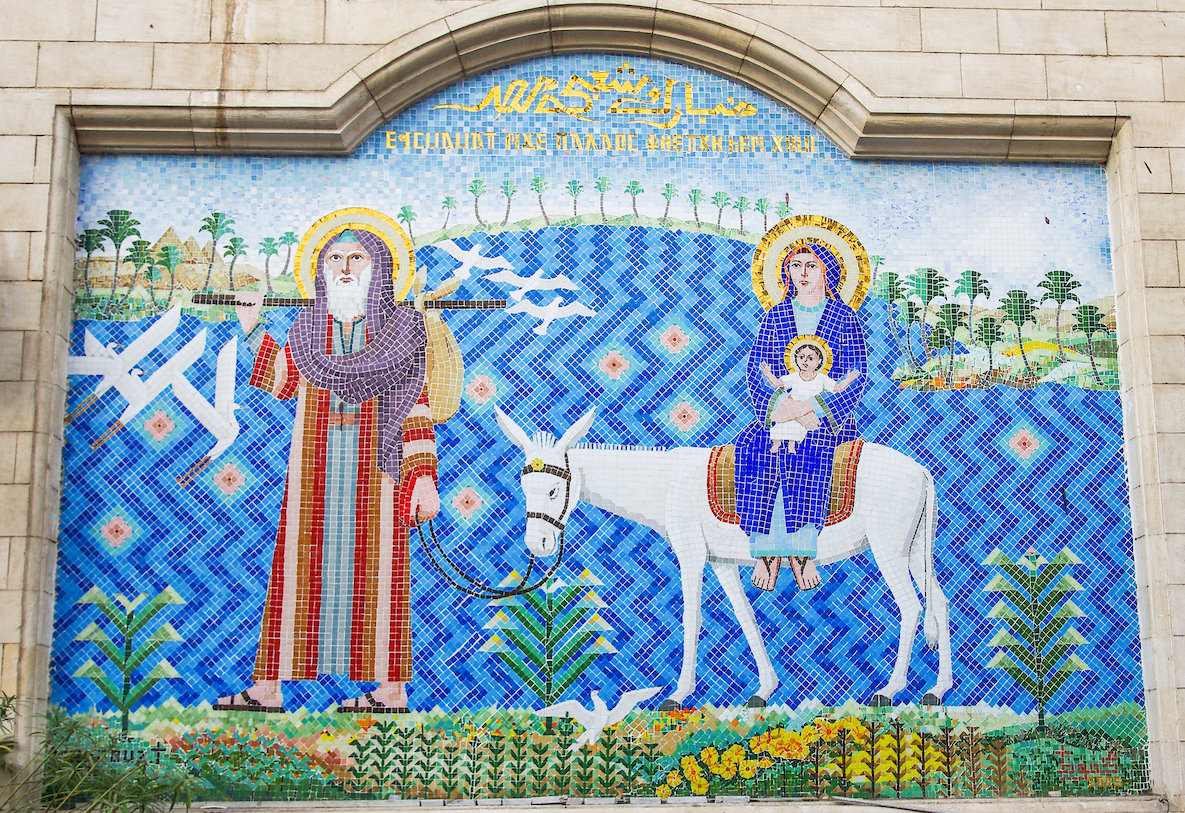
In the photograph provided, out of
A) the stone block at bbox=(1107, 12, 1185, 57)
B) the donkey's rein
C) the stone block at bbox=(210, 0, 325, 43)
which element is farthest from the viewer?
the stone block at bbox=(1107, 12, 1185, 57)

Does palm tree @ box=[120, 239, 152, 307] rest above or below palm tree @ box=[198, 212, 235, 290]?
below

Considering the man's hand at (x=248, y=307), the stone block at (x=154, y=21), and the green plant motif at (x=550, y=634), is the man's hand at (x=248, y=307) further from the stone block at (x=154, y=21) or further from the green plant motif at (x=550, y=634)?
the green plant motif at (x=550, y=634)

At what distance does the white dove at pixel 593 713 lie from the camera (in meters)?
7.07

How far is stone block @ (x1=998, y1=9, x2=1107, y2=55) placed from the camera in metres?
7.92

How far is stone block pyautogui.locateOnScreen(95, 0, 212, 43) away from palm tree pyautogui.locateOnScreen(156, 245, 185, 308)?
121 cm

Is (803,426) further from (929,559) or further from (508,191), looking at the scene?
(508,191)

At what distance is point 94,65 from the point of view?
25.0ft

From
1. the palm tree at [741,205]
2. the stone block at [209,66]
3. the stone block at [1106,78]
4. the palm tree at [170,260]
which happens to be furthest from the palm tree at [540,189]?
the stone block at [1106,78]

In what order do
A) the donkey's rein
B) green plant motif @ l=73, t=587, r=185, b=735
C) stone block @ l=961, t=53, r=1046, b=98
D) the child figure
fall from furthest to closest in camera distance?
stone block @ l=961, t=53, r=1046, b=98 → the child figure → the donkey's rein → green plant motif @ l=73, t=587, r=185, b=735

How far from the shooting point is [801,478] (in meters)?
7.46

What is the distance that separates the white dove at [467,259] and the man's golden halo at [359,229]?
0.66 feet

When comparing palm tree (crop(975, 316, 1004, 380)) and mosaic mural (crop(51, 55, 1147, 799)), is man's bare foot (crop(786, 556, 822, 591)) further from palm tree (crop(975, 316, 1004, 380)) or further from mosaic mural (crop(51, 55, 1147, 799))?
palm tree (crop(975, 316, 1004, 380))

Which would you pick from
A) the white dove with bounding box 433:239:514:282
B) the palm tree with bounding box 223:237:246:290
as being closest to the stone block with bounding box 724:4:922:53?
the white dove with bounding box 433:239:514:282

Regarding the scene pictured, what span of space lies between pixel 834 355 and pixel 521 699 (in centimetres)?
262
